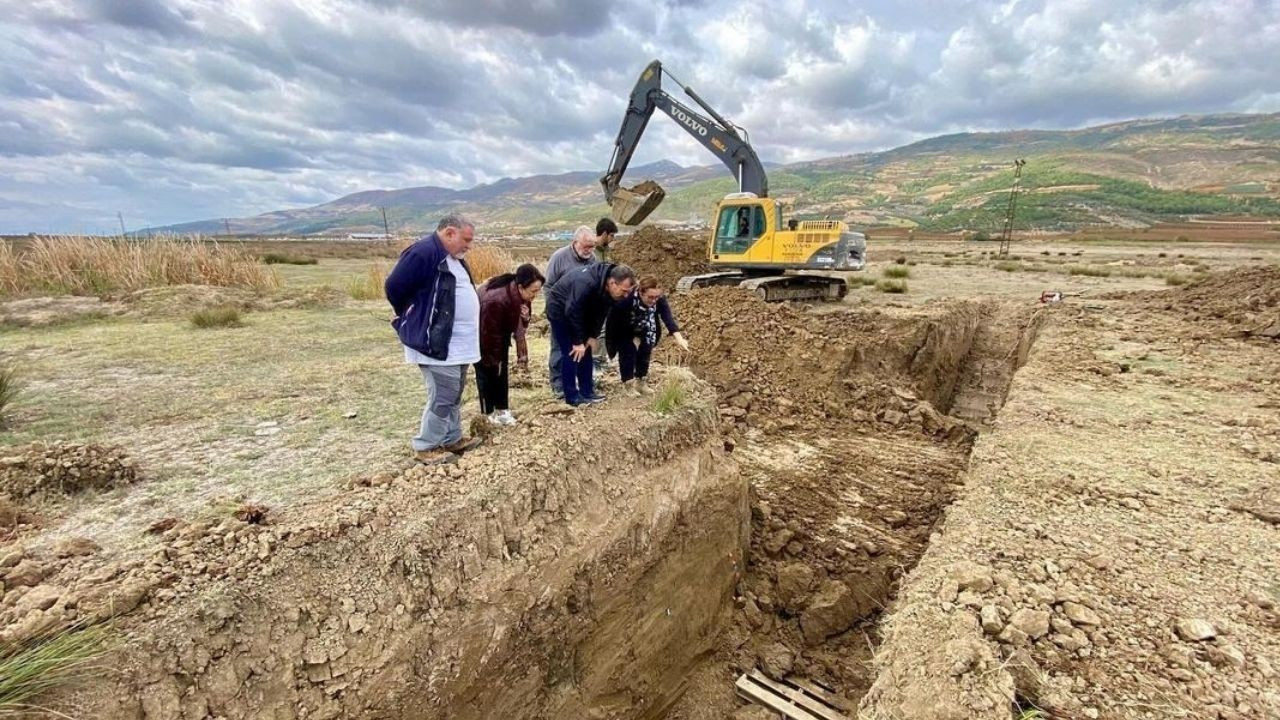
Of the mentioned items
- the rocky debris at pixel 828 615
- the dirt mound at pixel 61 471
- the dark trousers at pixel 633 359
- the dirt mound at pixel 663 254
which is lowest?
the rocky debris at pixel 828 615

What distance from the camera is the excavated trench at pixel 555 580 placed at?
102 inches

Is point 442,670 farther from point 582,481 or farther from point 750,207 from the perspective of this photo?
point 750,207

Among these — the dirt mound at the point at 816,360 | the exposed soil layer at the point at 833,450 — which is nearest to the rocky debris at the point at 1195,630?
the exposed soil layer at the point at 833,450

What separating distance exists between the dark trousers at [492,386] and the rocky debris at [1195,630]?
4.35m

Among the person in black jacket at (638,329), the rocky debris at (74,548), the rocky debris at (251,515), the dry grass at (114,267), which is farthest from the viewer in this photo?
the dry grass at (114,267)

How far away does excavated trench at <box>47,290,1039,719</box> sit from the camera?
2578 millimetres

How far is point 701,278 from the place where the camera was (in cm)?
1283

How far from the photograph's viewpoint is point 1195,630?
2.91 meters

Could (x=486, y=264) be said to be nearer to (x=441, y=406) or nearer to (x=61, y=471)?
(x=441, y=406)

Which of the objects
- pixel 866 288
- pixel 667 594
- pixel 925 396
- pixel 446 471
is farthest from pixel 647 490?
pixel 866 288

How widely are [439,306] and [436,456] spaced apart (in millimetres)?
1140

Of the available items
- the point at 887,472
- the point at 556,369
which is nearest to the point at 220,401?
the point at 556,369

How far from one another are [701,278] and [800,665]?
9279mm

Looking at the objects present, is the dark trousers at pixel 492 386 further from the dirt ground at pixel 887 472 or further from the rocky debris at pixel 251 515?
the rocky debris at pixel 251 515
